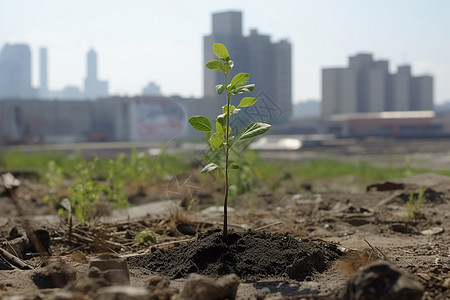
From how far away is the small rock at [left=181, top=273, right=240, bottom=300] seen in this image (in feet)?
9.33

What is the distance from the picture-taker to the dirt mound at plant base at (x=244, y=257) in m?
3.72

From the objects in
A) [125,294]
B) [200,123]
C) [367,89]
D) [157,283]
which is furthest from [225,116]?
[367,89]

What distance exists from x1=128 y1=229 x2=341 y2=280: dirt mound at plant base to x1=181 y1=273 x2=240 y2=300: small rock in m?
0.69

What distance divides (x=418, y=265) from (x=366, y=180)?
1036cm

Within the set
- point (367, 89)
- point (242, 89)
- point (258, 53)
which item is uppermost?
point (258, 53)

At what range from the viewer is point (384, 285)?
2.69 metres

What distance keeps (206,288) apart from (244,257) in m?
1.03

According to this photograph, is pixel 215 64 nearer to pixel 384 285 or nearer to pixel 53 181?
pixel 384 285

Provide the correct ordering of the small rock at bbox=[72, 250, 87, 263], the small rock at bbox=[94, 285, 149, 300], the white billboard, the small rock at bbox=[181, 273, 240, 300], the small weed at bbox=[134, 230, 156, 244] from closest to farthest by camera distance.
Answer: the small rock at bbox=[94, 285, 149, 300], the small rock at bbox=[181, 273, 240, 300], the small rock at bbox=[72, 250, 87, 263], the small weed at bbox=[134, 230, 156, 244], the white billboard

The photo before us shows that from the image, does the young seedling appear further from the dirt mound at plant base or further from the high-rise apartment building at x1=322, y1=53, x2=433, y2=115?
the high-rise apartment building at x1=322, y1=53, x2=433, y2=115

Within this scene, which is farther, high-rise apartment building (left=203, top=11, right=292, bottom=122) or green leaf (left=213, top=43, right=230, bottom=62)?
high-rise apartment building (left=203, top=11, right=292, bottom=122)

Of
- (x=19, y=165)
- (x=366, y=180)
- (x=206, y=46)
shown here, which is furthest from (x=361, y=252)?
(x=19, y=165)

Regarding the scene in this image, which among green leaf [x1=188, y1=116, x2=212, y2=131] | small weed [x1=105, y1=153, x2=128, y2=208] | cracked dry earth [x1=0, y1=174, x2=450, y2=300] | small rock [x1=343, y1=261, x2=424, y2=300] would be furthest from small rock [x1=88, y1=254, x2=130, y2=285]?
small weed [x1=105, y1=153, x2=128, y2=208]

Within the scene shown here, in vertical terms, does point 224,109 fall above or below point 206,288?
above
